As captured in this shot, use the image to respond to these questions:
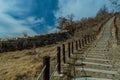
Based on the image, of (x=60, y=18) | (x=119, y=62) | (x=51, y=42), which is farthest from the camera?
(x=60, y=18)

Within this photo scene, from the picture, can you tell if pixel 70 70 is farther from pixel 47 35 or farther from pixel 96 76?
pixel 47 35

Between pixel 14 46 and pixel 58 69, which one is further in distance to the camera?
pixel 14 46

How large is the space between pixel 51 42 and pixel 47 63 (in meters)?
22.7

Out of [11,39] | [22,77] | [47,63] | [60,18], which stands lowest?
[22,77]

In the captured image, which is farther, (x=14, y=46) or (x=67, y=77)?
(x=14, y=46)

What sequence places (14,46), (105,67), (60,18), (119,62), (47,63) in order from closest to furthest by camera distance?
(47,63) < (105,67) < (119,62) < (14,46) < (60,18)

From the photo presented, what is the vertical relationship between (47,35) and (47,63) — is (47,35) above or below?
above

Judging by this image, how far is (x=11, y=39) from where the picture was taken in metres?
26.2

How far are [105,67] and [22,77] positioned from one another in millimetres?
4542

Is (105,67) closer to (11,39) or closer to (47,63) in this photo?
(47,63)

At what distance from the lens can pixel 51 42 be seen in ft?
102

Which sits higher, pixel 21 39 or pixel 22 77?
pixel 21 39

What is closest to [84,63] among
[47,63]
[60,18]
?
[47,63]

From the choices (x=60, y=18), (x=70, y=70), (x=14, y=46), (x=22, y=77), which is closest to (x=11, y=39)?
(x=14, y=46)
